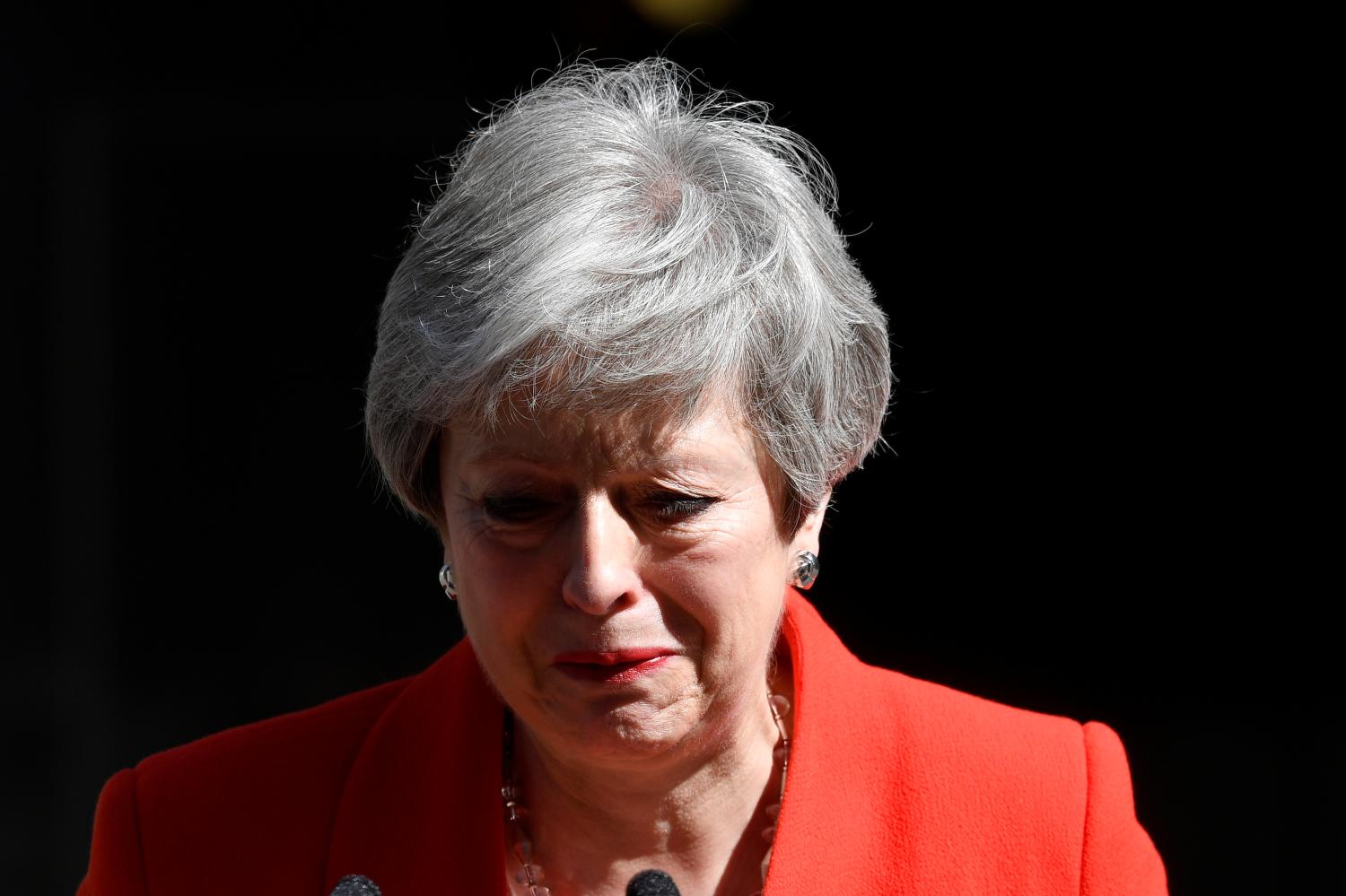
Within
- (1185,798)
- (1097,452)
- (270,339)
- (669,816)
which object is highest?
(270,339)

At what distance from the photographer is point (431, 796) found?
2.09m

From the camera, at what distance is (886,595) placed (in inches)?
221

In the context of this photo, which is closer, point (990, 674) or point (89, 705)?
point (89, 705)

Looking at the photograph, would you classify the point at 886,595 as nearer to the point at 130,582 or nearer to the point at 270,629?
the point at 270,629

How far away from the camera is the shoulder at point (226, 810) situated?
202cm

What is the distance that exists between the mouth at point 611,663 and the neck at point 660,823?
222mm

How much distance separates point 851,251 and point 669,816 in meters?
3.42

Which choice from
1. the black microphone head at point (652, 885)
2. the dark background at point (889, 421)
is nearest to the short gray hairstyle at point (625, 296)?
the black microphone head at point (652, 885)

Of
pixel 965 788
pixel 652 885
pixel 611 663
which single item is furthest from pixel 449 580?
pixel 965 788

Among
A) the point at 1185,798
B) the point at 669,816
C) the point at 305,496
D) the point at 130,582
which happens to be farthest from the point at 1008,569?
the point at 669,816

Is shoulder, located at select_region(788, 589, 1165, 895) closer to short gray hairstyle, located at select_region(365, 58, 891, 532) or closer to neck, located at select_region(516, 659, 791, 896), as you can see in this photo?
neck, located at select_region(516, 659, 791, 896)

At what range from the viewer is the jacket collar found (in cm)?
201

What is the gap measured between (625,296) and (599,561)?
12.9 inches

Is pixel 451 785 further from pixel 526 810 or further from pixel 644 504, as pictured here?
pixel 644 504
